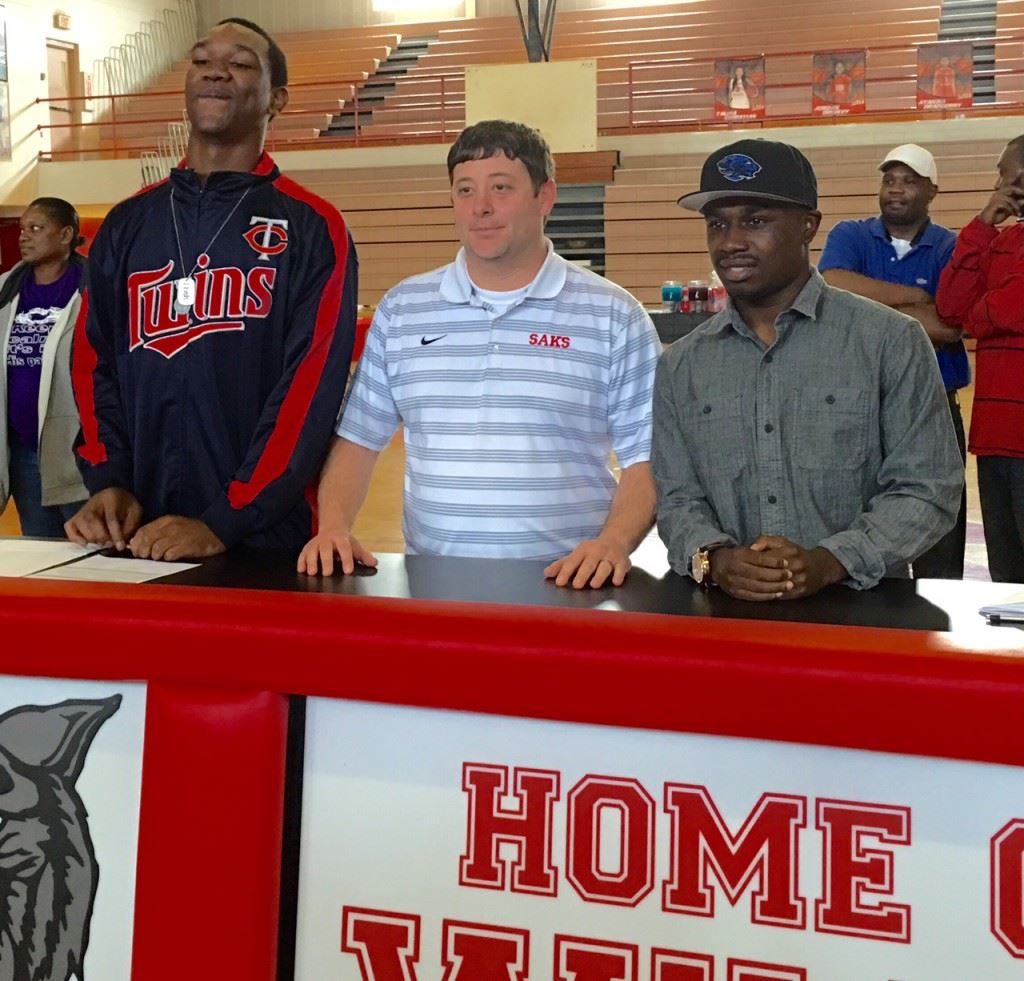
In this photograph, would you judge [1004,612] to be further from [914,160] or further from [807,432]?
[914,160]

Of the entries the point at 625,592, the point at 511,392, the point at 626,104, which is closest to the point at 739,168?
the point at 511,392

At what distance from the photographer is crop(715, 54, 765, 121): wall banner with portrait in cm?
1261

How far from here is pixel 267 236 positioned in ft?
6.77

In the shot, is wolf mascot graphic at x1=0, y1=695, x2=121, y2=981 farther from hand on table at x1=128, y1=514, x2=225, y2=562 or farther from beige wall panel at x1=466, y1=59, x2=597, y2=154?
beige wall panel at x1=466, y1=59, x2=597, y2=154

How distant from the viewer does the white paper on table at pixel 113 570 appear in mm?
1563

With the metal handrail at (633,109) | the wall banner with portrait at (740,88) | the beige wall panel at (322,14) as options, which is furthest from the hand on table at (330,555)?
the beige wall panel at (322,14)

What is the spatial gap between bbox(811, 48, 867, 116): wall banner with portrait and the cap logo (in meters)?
11.8

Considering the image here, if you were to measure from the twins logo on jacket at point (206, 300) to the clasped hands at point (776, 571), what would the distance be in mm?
948

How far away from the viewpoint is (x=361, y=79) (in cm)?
1539

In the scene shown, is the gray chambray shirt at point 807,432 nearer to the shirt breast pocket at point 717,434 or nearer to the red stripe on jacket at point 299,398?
the shirt breast pocket at point 717,434

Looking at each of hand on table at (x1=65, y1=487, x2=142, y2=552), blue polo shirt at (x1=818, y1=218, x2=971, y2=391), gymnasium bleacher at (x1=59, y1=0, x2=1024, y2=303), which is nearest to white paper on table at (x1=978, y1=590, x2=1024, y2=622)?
hand on table at (x1=65, y1=487, x2=142, y2=552)

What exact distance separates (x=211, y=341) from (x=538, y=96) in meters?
9.72

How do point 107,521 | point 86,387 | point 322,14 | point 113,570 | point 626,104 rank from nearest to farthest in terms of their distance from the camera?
1. point 113,570
2. point 107,521
3. point 86,387
4. point 626,104
5. point 322,14

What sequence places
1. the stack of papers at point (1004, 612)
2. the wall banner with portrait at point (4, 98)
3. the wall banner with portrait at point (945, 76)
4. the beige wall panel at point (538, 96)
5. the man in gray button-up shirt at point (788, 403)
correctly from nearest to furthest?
the stack of papers at point (1004, 612) < the man in gray button-up shirt at point (788, 403) < the beige wall panel at point (538, 96) < the wall banner with portrait at point (945, 76) < the wall banner with portrait at point (4, 98)
